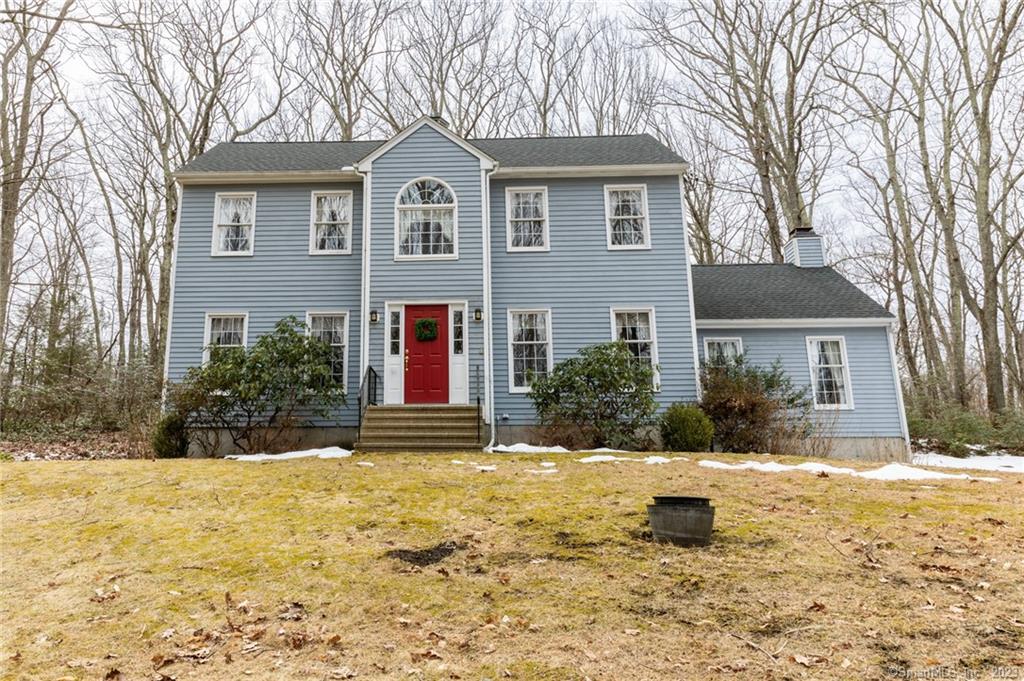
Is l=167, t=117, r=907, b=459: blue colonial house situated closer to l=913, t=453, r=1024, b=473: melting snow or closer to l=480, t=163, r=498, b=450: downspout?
l=480, t=163, r=498, b=450: downspout

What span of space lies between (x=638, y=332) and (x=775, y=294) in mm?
4648

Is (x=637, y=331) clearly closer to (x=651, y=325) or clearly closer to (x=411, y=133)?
(x=651, y=325)

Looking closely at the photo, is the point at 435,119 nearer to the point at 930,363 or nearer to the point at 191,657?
the point at 191,657

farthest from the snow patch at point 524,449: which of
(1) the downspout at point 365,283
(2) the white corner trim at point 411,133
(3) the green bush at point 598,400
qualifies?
(2) the white corner trim at point 411,133

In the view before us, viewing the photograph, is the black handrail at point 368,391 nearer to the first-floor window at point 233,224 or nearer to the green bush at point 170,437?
the green bush at point 170,437

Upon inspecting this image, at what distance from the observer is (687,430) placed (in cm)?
1134

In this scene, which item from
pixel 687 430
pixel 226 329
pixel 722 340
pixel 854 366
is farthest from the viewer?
pixel 722 340

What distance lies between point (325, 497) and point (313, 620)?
3.19 metres

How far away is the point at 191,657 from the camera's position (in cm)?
346

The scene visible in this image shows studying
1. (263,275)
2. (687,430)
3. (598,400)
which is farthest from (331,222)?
(687,430)

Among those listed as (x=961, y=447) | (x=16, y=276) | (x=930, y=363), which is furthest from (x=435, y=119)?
(x=930, y=363)

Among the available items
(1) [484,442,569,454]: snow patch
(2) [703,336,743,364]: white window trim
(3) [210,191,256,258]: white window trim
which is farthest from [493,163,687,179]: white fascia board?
(1) [484,442,569,454]: snow patch

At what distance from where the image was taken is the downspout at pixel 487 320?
12.3m

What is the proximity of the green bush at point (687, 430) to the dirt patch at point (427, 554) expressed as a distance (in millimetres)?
7225
